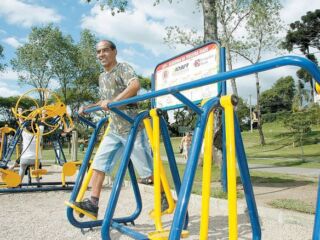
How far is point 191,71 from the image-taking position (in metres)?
5.68

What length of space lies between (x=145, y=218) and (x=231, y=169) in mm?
2681

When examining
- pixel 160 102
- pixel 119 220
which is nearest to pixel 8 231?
pixel 119 220

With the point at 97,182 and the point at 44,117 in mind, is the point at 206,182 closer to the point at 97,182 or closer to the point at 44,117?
the point at 97,182

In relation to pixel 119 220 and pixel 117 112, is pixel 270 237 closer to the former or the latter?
pixel 119 220

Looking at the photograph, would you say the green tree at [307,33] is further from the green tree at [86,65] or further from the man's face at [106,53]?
the man's face at [106,53]

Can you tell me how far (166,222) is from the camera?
4.41 meters

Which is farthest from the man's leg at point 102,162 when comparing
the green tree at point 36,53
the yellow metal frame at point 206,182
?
the green tree at point 36,53

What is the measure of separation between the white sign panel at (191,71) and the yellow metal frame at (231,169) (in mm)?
2902

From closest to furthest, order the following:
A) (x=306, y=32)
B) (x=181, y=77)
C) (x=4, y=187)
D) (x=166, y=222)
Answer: (x=166, y=222), (x=181, y=77), (x=4, y=187), (x=306, y=32)

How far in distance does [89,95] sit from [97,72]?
300 inches

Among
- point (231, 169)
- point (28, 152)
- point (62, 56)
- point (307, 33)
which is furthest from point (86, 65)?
point (231, 169)

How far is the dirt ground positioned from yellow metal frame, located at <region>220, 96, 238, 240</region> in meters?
1.61

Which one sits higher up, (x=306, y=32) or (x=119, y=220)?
(x=306, y=32)

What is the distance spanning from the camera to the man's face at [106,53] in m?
3.74
